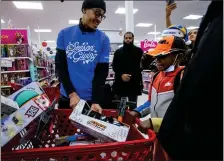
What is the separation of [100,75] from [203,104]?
0.96 metres

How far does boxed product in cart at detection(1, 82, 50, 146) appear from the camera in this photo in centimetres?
77

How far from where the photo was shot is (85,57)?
138cm

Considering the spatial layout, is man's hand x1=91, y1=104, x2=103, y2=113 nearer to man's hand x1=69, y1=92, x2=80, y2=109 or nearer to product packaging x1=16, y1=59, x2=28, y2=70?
man's hand x1=69, y1=92, x2=80, y2=109

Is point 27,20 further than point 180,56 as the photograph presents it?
Yes

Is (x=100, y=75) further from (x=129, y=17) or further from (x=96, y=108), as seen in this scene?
(x=129, y=17)

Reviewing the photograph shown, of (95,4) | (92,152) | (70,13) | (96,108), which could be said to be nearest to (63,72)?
(96,108)

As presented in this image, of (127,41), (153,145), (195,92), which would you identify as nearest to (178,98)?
(195,92)

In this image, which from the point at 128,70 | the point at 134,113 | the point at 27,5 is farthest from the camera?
the point at 27,5

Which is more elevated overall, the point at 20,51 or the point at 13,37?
the point at 13,37

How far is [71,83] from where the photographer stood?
4.42ft

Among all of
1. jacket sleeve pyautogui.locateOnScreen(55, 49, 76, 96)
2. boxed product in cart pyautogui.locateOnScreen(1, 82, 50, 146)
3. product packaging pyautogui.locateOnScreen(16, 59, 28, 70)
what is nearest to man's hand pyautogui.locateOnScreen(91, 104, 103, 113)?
jacket sleeve pyautogui.locateOnScreen(55, 49, 76, 96)

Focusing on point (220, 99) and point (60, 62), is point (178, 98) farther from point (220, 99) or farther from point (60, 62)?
point (60, 62)

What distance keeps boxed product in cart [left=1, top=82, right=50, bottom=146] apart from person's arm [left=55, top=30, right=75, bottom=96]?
1.28 feet

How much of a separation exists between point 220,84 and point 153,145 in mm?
362
